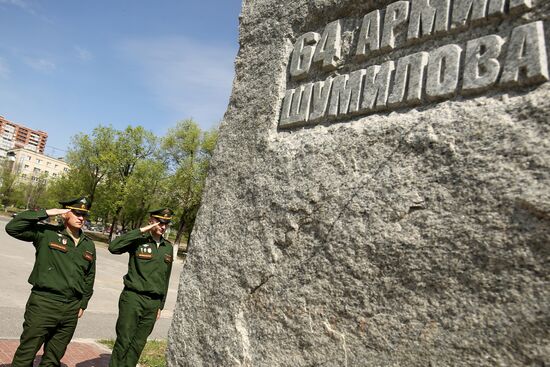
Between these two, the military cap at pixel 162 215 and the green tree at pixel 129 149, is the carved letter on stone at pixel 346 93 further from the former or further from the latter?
the green tree at pixel 129 149

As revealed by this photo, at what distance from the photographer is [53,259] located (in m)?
4.05

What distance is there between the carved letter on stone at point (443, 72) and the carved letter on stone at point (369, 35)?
0.43 meters

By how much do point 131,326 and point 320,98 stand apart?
2866 mm

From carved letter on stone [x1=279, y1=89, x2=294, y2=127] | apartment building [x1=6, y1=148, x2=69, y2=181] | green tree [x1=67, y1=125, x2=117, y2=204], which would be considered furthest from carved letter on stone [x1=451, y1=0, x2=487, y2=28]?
apartment building [x1=6, y1=148, x2=69, y2=181]

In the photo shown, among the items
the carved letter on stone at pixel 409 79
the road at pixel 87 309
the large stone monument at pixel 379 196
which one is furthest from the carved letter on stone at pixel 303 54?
the road at pixel 87 309

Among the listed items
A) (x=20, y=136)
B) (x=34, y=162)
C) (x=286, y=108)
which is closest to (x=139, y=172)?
(x=286, y=108)

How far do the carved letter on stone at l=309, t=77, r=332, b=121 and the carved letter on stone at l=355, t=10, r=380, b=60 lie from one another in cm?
28

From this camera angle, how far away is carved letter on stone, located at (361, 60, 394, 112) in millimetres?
2619

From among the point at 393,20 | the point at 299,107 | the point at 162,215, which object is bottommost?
the point at 162,215

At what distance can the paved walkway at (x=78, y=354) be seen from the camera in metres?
4.70

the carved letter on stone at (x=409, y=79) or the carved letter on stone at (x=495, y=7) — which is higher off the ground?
the carved letter on stone at (x=495, y=7)

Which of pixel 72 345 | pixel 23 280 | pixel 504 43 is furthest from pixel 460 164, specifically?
pixel 23 280

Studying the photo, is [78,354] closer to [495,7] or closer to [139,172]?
[495,7]

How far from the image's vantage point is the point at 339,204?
259cm
